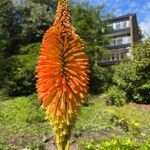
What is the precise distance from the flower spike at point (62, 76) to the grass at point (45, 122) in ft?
26.8

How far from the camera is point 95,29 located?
119 feet

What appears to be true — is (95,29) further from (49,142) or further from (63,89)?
(63,89)

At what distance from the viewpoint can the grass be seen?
555 inches

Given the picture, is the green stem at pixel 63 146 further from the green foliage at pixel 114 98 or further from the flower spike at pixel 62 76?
the green foliage at pixel 114 98

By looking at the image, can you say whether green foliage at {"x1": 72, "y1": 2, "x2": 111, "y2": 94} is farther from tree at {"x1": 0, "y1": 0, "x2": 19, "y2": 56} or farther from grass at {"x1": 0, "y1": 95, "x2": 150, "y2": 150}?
grass at {"x1": 0, "y1": 95, "x2": 150, "y2": 150}

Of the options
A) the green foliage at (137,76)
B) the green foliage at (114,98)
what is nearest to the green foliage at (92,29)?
the green foliage at (137,76)

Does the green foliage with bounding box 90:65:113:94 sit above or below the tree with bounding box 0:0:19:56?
below

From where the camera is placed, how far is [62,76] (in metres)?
4.28

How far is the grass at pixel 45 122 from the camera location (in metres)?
14.1

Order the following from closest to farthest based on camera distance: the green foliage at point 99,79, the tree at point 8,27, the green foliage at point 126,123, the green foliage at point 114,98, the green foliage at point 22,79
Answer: the green foliage at point 126,123, the green foliage at point 114,98, the green foliage at point 22,79, the green foliage at point 99,79, the tree at point 8,27

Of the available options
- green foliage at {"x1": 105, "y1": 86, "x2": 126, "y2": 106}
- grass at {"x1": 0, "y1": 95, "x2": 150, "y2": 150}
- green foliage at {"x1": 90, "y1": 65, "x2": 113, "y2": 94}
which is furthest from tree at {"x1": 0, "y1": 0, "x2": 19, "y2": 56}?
green foliage at {"x1": 105, "y1": 86, "x2": 126, "y2": 106}

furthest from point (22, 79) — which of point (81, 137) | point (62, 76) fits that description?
point (62, 76)

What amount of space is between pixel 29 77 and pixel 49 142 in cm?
1388

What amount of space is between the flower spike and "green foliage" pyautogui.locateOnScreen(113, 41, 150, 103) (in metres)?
21.2
